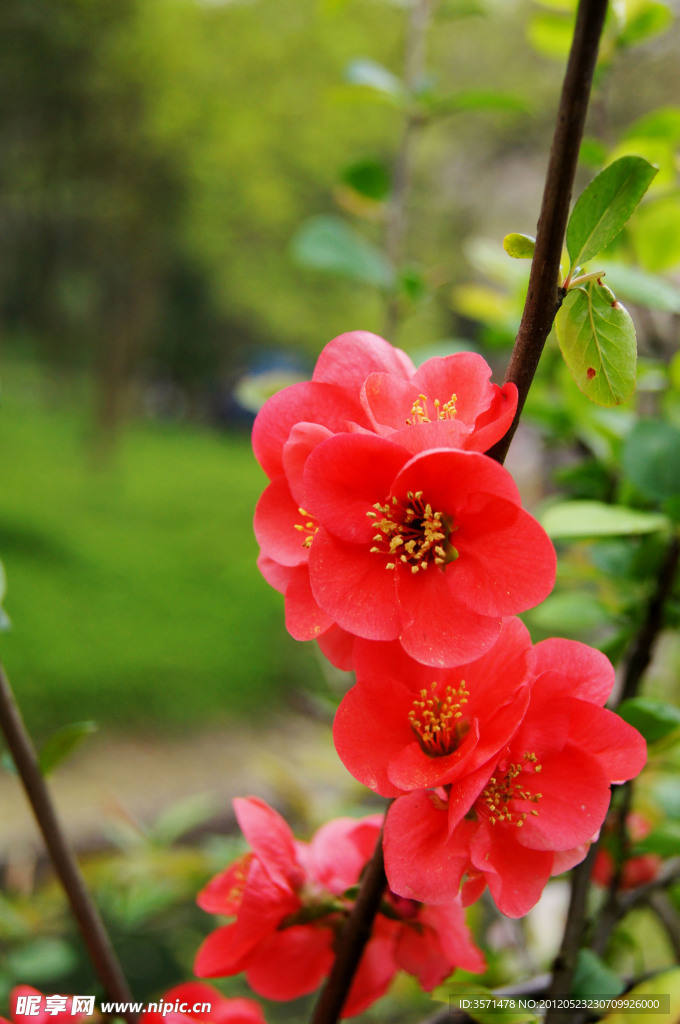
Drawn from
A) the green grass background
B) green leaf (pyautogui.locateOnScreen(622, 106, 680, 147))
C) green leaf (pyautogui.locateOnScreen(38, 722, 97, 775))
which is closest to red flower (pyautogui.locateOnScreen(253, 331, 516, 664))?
green leaf (pyautogui.locateOnScreen(38, 722, 97, 775))

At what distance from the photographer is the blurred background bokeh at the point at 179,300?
264 centimetres

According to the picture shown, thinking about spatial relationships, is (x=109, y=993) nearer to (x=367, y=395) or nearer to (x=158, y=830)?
(x=367, y=395)

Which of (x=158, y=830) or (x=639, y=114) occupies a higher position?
(x=639, y=114)

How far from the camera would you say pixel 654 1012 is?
8.9 inches

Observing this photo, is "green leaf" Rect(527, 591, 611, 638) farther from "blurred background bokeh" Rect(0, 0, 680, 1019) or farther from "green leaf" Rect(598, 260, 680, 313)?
"blurred background bokeh" Rect(0, 0, 680, 1019)

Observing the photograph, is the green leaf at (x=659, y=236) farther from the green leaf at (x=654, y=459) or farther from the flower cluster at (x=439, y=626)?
the flower cluster at (x=439, y=626)

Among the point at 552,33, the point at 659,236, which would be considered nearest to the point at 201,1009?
the point at 659,236

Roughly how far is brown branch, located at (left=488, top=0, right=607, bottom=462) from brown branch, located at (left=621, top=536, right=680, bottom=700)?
0.17 meters

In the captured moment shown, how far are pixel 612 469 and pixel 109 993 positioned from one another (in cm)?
34

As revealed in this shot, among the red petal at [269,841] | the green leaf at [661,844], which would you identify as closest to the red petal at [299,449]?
the red petal at [269,841]

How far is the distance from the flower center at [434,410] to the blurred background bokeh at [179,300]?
6.98 feet

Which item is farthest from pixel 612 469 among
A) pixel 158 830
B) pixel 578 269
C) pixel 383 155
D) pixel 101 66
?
pixel 383 155

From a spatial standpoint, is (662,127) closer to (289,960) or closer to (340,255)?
(340,255)

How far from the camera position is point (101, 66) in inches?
121
